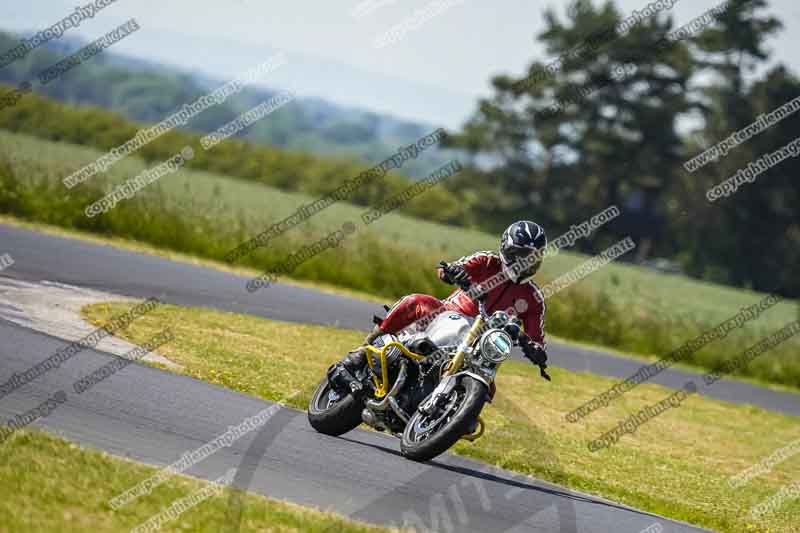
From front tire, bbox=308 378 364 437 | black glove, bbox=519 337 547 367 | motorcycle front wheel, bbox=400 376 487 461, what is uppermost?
black glove, bbox=519 337 547 367

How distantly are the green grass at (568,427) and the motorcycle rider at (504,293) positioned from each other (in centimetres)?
199

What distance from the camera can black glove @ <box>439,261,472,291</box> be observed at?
368 inches

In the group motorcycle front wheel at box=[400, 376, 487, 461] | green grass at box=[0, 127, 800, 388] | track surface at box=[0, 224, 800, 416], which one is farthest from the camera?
green grass at box=[0, 127, 800, 388]

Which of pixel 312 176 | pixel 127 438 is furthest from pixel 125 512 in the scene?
pixel 312 176

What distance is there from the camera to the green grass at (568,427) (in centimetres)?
1151

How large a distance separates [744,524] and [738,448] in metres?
6.27

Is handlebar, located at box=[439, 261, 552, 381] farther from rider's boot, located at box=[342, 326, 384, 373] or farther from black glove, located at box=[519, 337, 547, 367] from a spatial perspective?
rider's boot, located at box=[342, 326, 384, 373]

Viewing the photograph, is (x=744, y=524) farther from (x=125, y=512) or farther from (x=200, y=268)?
(x=200, y=268)

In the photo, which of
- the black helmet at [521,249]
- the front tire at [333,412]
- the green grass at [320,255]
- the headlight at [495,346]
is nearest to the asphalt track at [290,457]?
the front tire at [333,412]

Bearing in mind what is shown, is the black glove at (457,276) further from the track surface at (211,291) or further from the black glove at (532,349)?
the track surface at (211,291)

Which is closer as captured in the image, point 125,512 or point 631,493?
point 125,512

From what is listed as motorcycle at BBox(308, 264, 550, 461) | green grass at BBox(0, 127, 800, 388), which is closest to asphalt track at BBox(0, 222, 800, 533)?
motorcycle at BBox(308, 264, 550, 461)

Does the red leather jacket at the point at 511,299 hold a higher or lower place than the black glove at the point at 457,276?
lower

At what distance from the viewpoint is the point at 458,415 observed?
8.70 metres
